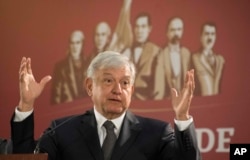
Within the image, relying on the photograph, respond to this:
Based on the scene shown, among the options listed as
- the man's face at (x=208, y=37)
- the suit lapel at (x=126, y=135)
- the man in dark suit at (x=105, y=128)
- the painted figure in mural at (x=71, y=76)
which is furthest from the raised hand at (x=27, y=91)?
the man's face at (x=208, y=37)

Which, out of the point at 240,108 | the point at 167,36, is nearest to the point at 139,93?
the point at 167,36

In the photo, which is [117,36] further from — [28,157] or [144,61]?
[28,157]

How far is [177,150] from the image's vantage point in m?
2.12

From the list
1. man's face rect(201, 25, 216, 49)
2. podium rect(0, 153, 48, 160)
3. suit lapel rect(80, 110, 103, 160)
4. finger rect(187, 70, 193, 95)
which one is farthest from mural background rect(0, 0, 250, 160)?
podium rect(0, 153, 48, 160)

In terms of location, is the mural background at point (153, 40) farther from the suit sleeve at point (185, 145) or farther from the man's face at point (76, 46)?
the suit sleeve at point (185, 145)

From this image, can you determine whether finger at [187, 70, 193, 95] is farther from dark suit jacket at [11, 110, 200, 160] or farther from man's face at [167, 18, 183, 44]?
man's face at [167, 18, 183, 44]

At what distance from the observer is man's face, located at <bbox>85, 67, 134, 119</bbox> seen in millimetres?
2230

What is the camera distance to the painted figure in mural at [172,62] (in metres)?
3.75

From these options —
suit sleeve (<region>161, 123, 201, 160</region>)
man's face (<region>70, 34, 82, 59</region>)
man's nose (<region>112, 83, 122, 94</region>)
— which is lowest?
suit sleeve (<region>161, 123, 201, 160</region>)

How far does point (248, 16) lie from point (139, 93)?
3.00 feet

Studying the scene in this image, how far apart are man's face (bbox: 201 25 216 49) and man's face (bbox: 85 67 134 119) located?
1.56 m

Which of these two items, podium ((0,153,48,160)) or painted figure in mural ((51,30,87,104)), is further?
painted figure in mural ((51,30,87,104))

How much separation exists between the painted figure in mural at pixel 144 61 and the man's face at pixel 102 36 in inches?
6.4

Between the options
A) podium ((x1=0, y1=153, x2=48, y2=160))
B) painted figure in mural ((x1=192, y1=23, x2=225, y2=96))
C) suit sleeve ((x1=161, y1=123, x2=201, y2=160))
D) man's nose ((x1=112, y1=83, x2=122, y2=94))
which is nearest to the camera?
podium ((x1=0, y1=153, x2=48, y2=160))
